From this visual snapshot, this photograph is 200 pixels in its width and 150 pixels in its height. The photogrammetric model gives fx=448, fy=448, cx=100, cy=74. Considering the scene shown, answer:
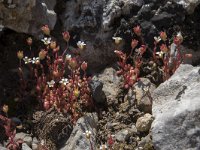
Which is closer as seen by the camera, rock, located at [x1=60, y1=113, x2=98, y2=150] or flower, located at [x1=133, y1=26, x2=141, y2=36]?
rock, located at [x1=60, y1=113, x2=98, y2=150]

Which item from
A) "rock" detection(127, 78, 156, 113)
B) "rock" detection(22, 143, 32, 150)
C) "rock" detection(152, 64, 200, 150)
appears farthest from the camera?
"rock" detection(127, 78, 156, 113)

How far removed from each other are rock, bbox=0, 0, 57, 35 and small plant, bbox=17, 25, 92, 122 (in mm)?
230

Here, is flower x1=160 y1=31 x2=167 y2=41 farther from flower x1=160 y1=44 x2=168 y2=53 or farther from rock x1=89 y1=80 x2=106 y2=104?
rock x1=89 y1=80 x2=106 y2=104

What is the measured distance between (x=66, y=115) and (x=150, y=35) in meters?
1.78

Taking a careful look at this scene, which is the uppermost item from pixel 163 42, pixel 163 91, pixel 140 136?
pixel 163 42

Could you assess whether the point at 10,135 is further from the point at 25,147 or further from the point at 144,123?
the point at 144,123

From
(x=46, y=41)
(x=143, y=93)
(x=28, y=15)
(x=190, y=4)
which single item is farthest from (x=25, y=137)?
(x=190, y=4)

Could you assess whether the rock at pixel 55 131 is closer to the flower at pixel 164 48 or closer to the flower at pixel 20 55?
the flower at pixel 20 55

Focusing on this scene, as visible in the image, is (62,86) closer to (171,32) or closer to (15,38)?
(15,38)

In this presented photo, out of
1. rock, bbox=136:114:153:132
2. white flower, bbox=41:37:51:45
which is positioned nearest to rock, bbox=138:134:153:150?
rock, bbox=136:114:153:132

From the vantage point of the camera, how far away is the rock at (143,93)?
614 cm

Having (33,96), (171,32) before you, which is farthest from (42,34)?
(171,32)

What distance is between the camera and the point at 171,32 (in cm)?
674

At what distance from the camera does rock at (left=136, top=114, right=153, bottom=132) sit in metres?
5.83
